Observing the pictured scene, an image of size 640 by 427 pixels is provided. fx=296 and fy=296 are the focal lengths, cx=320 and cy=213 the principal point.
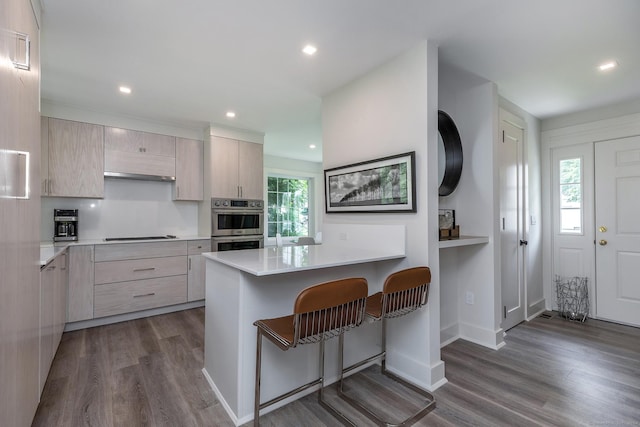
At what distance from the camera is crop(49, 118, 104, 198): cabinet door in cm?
327

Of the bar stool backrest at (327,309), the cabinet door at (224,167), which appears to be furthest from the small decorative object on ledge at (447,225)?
the cabinet door at (224,167)

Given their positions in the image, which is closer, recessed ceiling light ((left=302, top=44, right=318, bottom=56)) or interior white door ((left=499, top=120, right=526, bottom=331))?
recessed ceiling light ((left=302, top=44, right=318, bottom=56))

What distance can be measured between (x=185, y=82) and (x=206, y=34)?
2.95 ft

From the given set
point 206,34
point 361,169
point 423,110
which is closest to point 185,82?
point 206,34

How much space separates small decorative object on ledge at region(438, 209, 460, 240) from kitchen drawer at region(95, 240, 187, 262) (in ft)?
10.1

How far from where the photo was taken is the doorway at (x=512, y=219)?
121 inches

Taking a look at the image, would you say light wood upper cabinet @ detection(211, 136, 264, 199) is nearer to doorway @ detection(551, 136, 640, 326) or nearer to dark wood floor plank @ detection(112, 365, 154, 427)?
dark wood floor plank @ detection(112, 365, 154, 427)

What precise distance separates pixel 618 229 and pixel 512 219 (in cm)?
127

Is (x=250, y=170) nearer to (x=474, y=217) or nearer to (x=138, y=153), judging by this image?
(x=138, y=153)

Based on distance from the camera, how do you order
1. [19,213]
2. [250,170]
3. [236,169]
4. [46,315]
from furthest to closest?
[250,170] → [236,169] → [46,315] → [19,213]

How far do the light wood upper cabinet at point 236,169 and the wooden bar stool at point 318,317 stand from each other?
2.86 metres

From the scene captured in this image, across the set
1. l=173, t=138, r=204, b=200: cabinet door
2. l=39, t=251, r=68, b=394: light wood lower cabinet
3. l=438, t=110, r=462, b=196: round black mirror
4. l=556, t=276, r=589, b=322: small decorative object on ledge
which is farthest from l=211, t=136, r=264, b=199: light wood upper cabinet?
l=556, t=276, r=589, b=322: small decorative object on ledge

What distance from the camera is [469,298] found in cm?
291

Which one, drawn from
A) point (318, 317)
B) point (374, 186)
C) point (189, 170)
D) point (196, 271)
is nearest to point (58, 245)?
point (196, 271)
